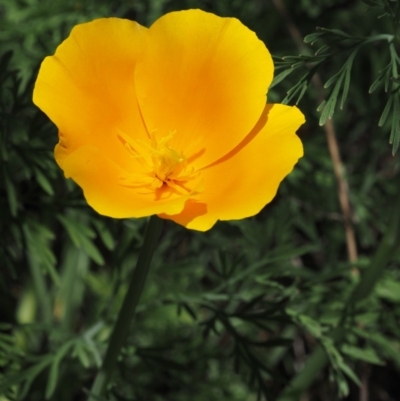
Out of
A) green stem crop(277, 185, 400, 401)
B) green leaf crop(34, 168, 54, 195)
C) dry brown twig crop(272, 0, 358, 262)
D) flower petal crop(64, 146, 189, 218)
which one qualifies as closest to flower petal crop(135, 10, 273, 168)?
flower petal crop(64, 146, 189, 218)

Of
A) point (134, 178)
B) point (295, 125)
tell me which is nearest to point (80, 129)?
point (134, 178)

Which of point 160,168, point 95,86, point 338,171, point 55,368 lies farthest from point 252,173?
point 338,171

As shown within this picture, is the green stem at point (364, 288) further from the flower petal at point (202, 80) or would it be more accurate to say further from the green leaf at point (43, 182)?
the green leaf at point (43, 182)

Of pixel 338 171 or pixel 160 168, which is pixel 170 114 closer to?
pixel 160 168

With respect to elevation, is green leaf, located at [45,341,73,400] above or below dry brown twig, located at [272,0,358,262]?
above

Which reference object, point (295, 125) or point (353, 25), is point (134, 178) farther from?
point (353, 25)

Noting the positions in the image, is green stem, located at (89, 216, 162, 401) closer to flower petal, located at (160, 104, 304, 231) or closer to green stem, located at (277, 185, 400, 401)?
flower petal, located at (160, 104, 304, 231)

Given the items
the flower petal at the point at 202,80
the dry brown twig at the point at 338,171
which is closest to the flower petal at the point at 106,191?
the flower petal at the point at 202,80
